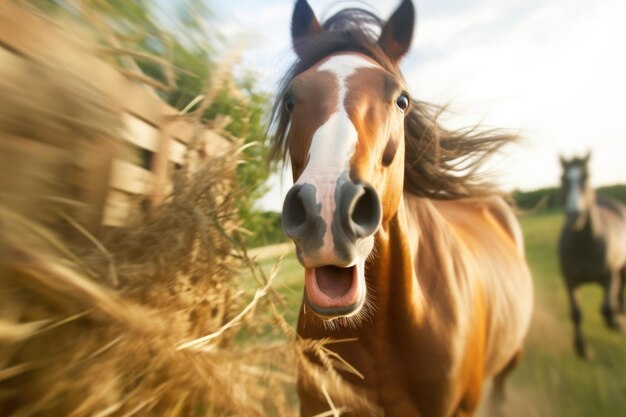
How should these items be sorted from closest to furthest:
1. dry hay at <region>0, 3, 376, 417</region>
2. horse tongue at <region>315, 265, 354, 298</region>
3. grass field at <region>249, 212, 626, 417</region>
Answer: dry hay at <region>0, 3, 376, 417</region> → horse tongue at <region>315, 265, 354, 298</region> → grass field at <region>249, 212, 626, 417</region>

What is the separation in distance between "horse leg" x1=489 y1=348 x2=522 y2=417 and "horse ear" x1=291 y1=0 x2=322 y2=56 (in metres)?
3.32

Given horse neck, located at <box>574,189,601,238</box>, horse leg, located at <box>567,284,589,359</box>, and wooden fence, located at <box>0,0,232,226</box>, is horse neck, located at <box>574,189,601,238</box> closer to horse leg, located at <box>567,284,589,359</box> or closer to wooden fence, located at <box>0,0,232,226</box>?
horse leg, located at <box>567,284,589,359</box>

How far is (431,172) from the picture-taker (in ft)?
7.22

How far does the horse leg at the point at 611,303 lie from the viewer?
14.6ft

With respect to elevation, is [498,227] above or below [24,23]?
below

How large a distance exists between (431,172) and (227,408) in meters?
1.48

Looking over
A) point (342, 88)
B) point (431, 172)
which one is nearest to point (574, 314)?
point (431, 172)

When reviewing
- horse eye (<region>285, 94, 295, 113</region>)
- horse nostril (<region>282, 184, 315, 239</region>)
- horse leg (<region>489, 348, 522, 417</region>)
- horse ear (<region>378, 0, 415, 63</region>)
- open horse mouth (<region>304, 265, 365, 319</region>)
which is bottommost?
Result: horse leg (<region>489, 348, 522, 417</region>)

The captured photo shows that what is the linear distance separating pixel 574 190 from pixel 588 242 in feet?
2.12

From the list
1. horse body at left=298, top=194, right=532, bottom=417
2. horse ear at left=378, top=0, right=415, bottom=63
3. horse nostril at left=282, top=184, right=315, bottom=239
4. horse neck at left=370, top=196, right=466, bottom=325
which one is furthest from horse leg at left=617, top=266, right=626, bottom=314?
horse nostril at left=282, top=184, right=315, bottom=239

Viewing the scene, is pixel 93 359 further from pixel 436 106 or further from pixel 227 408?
pixel 436 106

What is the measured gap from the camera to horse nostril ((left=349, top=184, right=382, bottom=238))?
4.02 feet

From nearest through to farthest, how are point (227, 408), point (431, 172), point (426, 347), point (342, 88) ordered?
point (227, 408)
point (342, 88)
point (426, 347)
point (431, 172)

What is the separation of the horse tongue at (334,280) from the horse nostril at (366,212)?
147mm
